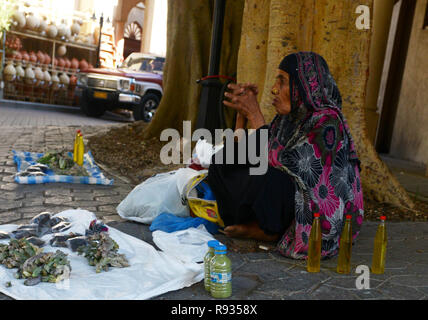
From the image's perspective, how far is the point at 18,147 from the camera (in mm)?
7637

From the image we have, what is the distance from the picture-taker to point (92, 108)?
48.5ft

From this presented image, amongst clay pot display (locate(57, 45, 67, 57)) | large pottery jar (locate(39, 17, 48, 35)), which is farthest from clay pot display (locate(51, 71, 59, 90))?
large pottery jar (locate(39, 17, 48, 35))

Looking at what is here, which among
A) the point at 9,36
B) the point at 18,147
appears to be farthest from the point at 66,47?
the point at 18,147

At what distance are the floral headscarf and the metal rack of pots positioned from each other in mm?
13276

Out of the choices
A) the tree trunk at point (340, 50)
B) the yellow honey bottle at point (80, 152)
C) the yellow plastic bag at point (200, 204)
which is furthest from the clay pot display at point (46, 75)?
the yellow plastic bag at point (200, 204)

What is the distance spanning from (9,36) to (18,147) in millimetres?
8994

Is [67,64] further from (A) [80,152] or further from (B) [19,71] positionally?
(A) [80,152]

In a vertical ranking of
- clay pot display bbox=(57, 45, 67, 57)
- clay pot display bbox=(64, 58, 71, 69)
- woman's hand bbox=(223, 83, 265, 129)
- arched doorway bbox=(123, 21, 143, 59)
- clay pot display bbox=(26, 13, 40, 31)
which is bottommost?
woman's hand bbox=(223, 83, 265, 129)

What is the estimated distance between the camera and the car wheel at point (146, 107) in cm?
1331

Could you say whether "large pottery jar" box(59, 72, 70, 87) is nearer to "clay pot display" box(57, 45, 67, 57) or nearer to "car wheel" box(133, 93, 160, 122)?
"clay pot display" box(57, 45, 67, 57)

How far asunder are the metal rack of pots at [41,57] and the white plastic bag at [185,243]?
1294 centimetres

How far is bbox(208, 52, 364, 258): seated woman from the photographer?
348 cm

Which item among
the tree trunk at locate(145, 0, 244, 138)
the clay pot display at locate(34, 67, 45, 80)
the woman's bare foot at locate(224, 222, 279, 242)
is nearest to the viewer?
the woman's bare foot at locate(224, 222, 279, 242)
